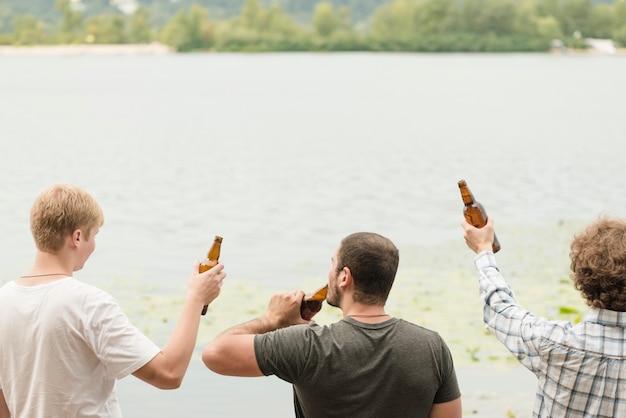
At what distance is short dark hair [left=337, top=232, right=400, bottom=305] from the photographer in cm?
307

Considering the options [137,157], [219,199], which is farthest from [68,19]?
[219,199]

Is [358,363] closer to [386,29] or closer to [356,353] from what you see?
[356,353]

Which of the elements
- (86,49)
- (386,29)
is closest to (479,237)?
(386,29)

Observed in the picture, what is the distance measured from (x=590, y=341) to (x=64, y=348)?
4.78ft

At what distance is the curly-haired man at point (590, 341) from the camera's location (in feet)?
9.28

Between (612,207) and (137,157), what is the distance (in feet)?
51.3

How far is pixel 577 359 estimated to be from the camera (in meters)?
2.89

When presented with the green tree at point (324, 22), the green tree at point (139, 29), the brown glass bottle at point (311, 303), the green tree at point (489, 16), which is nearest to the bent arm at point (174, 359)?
the brown glass bottle at point (311, 303)

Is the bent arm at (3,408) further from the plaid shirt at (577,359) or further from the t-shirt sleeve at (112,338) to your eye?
the plaid shirt at (577,359)

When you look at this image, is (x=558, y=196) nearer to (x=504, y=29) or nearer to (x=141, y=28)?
(x=504, y=29)

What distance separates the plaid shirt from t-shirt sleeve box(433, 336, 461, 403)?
0.66 feet

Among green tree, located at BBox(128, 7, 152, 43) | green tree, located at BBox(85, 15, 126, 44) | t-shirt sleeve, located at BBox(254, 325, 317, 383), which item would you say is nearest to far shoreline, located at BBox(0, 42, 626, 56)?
green tree, located at BBox(85, 15, 126, 44)

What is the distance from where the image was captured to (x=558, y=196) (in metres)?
22.5

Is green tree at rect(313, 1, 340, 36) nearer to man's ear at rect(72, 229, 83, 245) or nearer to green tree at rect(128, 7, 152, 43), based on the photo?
green tree at rect(128, 7, 152, 43)
